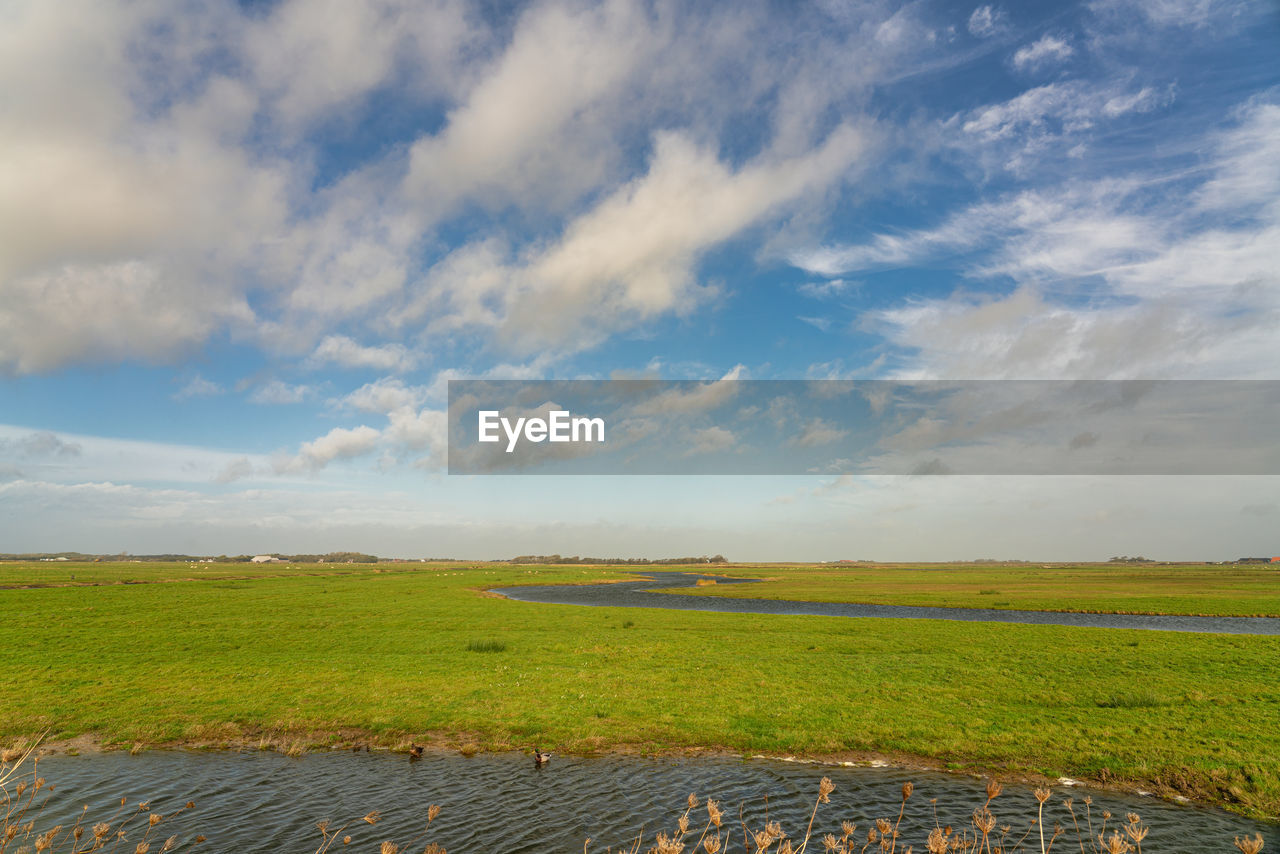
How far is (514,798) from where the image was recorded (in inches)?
709

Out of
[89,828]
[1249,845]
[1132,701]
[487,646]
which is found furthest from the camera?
[487,646]

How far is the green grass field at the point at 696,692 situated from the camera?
21.5 m

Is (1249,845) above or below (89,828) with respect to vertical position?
above

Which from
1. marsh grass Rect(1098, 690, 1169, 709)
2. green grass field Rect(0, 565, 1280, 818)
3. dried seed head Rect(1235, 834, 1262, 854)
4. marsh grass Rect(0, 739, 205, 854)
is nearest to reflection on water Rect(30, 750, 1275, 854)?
marsh grass Rect(0, 739, 205, 854)

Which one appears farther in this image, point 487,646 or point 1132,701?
point 487,646

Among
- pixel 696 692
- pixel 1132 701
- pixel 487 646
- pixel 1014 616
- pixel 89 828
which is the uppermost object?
pixel 89 828

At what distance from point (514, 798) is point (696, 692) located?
12050mm

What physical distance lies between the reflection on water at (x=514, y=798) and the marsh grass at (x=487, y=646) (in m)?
17.3

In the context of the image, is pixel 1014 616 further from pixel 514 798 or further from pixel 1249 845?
pixel 1249 845

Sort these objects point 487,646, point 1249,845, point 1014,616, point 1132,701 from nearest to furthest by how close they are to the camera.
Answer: point 1249,845
point 1132,701
point 487,646
point 1014,616

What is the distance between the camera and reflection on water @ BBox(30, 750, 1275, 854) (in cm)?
1584

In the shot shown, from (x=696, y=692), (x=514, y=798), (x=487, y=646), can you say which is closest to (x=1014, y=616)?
(x=696, y=692)

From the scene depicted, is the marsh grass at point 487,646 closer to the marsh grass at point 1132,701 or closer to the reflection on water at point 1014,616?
the marsh grass at point 1132,701

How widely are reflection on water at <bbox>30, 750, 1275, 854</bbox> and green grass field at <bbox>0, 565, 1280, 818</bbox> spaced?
1553mm
